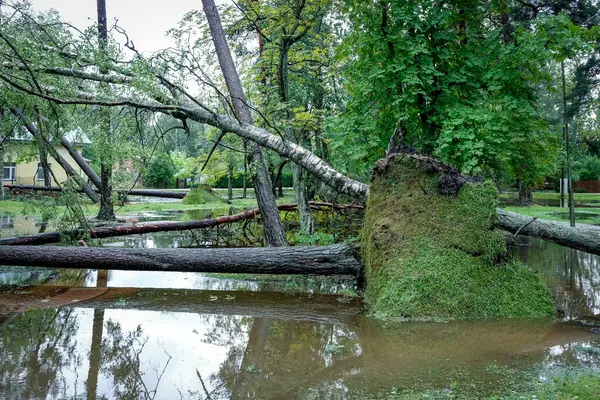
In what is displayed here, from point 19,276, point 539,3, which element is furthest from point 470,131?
point 539,3

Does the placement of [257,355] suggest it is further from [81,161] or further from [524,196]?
[524,196]

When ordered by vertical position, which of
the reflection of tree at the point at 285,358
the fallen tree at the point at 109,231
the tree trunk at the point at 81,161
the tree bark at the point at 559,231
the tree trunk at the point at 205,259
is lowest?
the reflection of tree at the point at 285,358

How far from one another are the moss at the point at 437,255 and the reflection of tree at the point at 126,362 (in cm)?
277

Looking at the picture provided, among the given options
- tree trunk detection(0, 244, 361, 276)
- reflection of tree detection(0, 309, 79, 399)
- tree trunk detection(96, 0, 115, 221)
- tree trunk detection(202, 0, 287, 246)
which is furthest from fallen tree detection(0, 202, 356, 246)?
reflection of tree detection(0, 309, 79, 399)

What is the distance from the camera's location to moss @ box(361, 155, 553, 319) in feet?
17.4

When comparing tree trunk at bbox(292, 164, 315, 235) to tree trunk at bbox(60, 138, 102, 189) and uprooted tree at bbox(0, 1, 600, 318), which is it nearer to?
uprooted tree at bbox(0, 1, 600, 318)

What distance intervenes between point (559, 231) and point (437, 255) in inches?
95.2

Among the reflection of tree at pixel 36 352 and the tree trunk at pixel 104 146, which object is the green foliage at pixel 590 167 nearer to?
the tree trunk at pixel 104 146

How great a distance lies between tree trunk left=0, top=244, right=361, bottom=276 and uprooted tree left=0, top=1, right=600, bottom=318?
4 centimetres

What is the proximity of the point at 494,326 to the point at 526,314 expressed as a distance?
67 cm

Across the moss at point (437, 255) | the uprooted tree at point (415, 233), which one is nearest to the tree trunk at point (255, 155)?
the uprooted tree at point (415, 233)

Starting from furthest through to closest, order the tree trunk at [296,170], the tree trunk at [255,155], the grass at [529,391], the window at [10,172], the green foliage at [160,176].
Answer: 1. the green foliage at [160,176]
2. the window at [10,172]
3. the tree trunk at [296,170]
4. the tree trunk at [255,155]
5. the grass at [529,391]

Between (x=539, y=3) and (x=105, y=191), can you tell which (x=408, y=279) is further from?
(x=539, y=3)

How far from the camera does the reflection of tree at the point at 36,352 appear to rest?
10.9 ft
